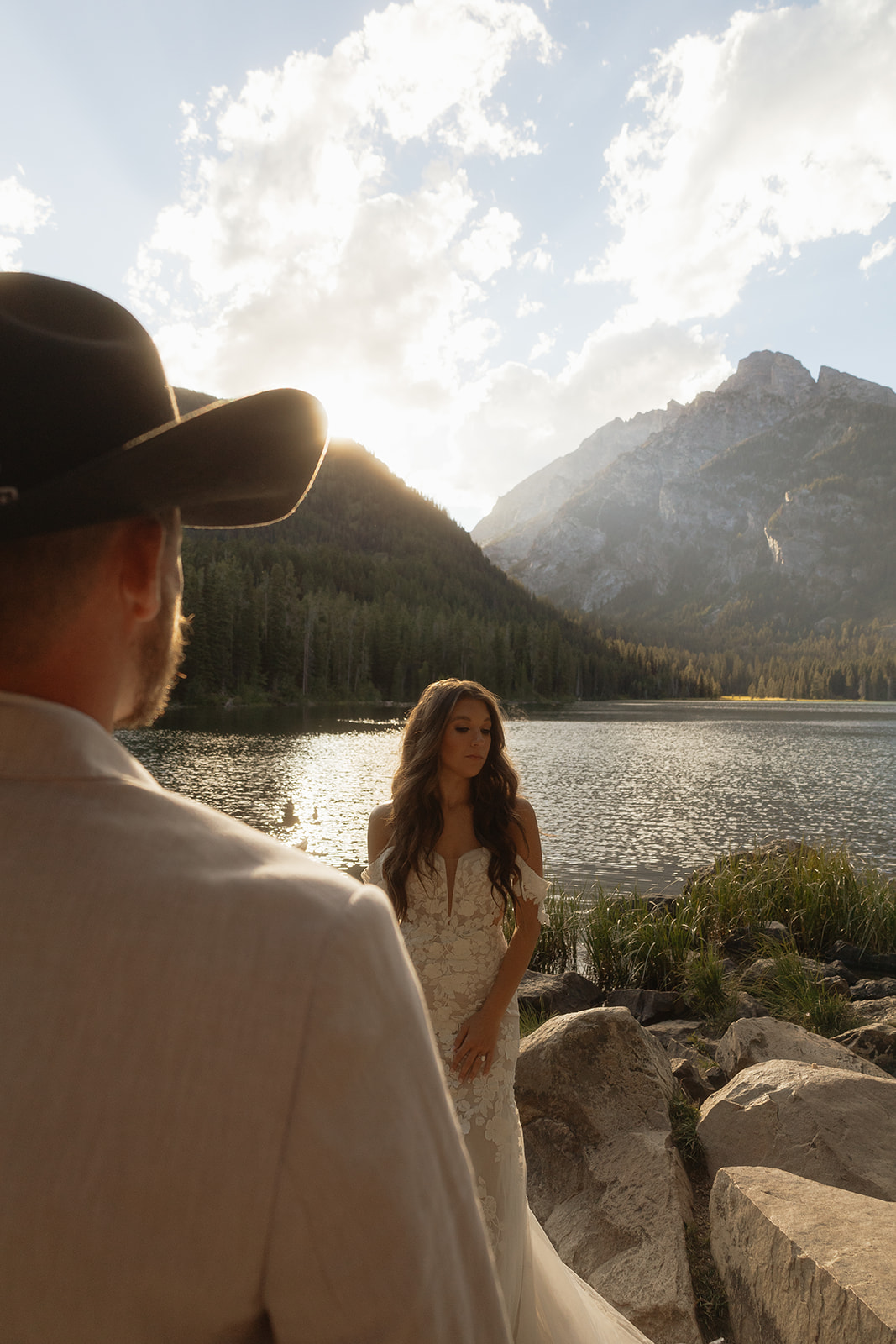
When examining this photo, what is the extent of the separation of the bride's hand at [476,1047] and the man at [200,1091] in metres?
2.65

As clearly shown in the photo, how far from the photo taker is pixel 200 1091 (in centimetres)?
70

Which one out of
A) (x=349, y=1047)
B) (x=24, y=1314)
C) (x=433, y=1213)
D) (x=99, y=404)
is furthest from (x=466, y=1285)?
(x=99, y=404)

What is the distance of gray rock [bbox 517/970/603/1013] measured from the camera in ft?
27.2

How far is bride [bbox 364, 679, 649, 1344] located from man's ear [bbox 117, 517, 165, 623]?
8.31 feet

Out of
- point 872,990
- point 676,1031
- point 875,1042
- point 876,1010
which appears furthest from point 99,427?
point 872,990

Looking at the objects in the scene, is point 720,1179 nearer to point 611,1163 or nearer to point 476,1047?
point 611,1163

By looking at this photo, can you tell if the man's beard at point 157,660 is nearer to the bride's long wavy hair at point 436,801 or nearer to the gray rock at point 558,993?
the bride's long wavy hair at point 436,801

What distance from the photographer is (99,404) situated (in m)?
0.88

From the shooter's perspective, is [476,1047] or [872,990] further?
[872,990]

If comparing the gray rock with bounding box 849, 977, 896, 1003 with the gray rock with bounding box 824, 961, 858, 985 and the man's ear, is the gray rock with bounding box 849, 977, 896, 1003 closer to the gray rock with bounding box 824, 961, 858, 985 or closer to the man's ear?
the gray rock with bounding box 824, 961, 858, 985

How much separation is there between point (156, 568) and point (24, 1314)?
777mm

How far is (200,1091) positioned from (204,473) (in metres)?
0.69

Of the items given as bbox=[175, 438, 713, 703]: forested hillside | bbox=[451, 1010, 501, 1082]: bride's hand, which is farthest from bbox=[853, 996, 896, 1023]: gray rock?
bbox=[175, 438, 713, 703]: forested hillside

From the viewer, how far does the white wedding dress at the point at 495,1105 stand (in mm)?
2318
